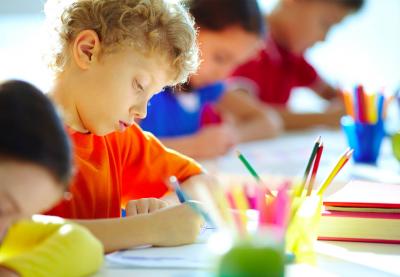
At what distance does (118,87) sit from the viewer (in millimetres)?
1079

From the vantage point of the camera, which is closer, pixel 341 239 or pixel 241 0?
pixel 341 239

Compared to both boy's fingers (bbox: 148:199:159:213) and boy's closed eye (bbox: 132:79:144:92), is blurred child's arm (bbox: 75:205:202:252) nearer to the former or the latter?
boy's fingers (bbox: 148:199:159:213)

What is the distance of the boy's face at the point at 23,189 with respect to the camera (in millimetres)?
667

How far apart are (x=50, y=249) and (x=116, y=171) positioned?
38cm

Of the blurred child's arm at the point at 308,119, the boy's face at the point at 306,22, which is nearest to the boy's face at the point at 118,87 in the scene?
the blurred child's arm at the point at 308,119

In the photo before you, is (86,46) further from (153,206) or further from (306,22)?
(306,22)

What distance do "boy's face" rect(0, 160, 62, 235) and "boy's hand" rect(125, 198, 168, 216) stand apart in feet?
1.16

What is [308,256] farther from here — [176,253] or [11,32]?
[11,32]

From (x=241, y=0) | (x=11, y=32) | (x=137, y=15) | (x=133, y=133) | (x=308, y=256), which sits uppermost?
(x=11, y=32)

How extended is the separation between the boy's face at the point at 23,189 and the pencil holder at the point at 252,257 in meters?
0.16

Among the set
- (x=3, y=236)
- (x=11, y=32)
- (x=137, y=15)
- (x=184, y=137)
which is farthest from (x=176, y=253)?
(x=11, y=32)

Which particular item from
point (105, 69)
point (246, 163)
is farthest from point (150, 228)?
point (105, 69)

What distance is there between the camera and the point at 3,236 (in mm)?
772

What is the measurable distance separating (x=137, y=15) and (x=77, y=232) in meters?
0.37
